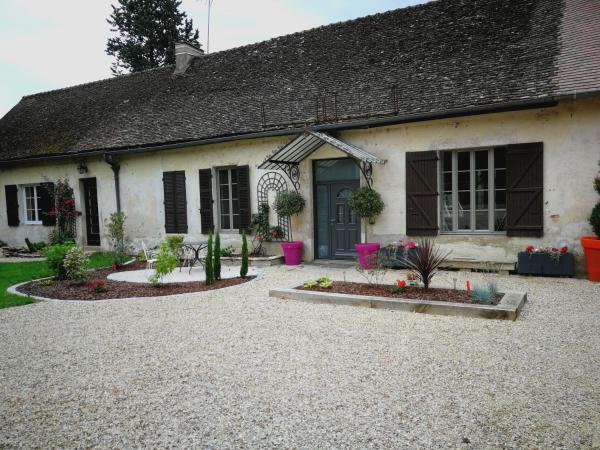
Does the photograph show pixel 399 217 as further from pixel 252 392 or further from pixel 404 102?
pixel 252 392

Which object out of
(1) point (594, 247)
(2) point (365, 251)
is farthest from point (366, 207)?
(1) point (594, 247)

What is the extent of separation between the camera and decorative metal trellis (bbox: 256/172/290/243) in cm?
1113

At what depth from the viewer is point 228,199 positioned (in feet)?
39.9

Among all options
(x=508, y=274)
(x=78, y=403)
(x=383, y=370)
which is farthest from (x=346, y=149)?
(x=78, y=403)

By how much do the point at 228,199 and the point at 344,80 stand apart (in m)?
4.19

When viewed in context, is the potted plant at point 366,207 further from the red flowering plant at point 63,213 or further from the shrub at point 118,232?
the red flowering plant at point 63,213

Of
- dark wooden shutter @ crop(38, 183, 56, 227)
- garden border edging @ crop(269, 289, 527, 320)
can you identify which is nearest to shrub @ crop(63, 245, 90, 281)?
garden border edging @ crop(269, 289, 527, 320)

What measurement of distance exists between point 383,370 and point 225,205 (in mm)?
8864

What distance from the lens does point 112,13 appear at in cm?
2691

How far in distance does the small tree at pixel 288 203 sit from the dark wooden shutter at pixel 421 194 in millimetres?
2453

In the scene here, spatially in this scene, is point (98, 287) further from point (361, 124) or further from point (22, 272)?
point (361, 124)

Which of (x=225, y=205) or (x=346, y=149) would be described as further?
(x=225, y=205)

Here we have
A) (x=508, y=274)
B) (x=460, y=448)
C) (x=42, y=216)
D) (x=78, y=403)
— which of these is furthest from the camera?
(x=42, y=216)

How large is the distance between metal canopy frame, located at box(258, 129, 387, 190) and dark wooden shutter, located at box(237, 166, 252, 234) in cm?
92
